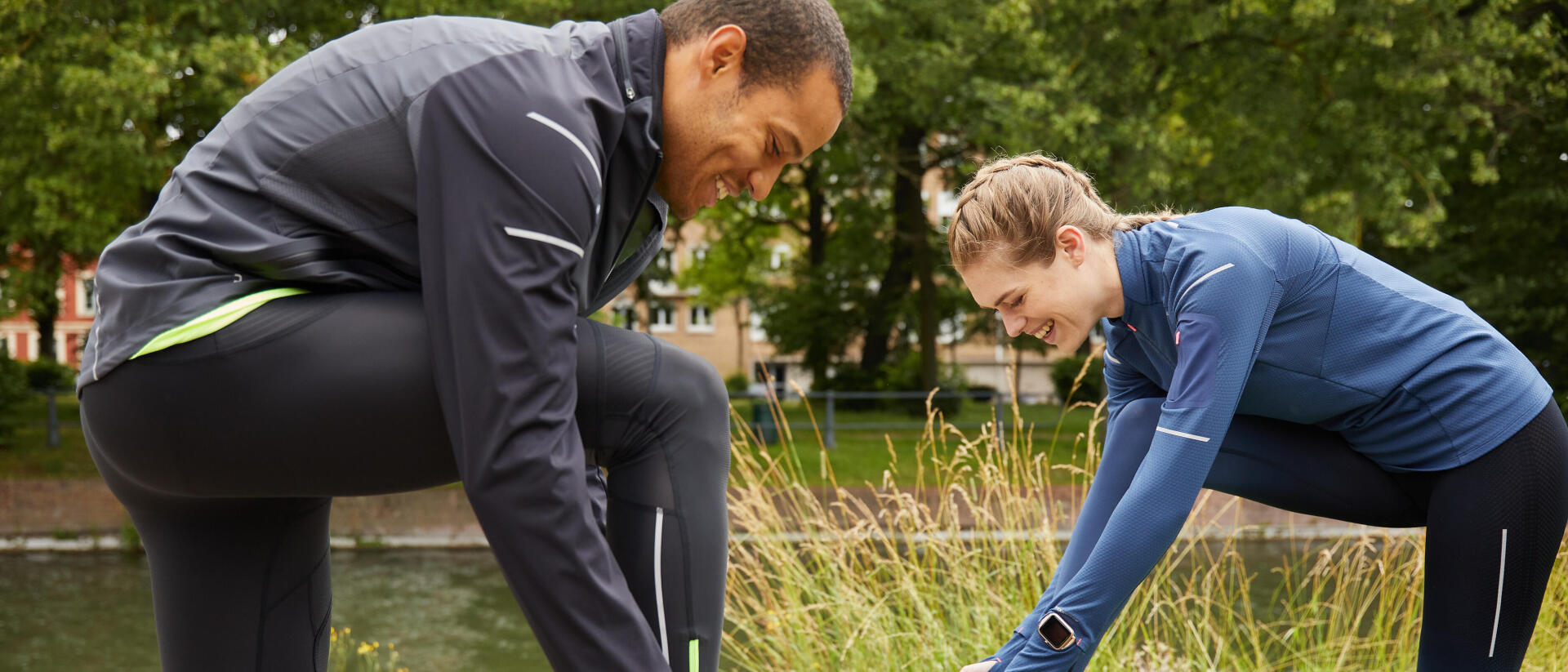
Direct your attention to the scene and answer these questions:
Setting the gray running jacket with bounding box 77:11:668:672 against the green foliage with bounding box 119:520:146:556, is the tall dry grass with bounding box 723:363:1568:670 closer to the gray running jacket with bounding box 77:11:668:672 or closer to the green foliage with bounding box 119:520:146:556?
the gray running jacket with bounding box 77:11:668:672

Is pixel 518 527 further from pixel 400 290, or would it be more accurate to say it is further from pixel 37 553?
pixel 37 553

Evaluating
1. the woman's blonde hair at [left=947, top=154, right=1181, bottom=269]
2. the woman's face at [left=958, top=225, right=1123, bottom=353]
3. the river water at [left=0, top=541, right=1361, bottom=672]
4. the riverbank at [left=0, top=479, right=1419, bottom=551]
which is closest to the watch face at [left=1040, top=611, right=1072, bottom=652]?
the woman's face at [left=958, top=225, right=1123, bottom=353]

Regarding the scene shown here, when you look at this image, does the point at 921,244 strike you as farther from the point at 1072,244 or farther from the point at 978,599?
the point at 1072,244

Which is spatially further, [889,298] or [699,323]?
[699,323]

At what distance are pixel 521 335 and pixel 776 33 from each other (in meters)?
0.53

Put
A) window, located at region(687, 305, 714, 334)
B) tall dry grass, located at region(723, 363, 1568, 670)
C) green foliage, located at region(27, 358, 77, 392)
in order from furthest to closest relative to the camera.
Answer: window, located at region(687, 305, 714, 334), green foliage, located at region(27, 358, 77, 392), tall dry grass, located at region(723, 363, 1568, 670)

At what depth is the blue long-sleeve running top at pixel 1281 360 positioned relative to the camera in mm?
1964

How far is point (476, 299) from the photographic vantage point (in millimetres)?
1332

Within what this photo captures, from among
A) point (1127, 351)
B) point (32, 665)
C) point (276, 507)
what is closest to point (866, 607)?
point (1127, 351)

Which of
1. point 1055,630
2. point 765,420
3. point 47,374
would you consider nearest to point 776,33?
point 1055,630

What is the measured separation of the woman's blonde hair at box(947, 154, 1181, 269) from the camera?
214 cm

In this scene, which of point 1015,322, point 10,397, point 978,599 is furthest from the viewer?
point 10,397

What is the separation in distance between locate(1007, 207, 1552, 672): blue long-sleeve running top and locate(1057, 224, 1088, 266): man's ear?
0.09 meters

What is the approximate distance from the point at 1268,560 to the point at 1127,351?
9.86m
